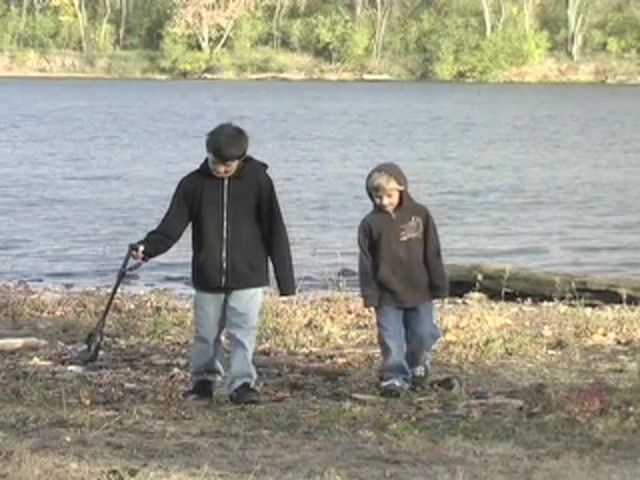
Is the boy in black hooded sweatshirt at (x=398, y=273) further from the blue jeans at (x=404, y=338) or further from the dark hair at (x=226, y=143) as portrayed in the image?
the dark hair at (x=226, y=143)

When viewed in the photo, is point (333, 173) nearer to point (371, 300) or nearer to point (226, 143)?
point (371, 300)

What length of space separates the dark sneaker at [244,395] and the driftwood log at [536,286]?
7.16m

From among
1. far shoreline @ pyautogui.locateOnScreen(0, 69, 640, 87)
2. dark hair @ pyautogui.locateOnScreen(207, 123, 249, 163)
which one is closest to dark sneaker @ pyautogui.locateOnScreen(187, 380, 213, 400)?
dark hair @ pyautogui.locateOnScreen(207, 123, 249, 163)

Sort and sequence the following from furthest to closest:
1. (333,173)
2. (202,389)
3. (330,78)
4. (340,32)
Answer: (330,78), (340,32), (333,173), (202,389)

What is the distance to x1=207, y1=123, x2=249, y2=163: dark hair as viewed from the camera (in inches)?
314

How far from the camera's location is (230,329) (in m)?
8.37

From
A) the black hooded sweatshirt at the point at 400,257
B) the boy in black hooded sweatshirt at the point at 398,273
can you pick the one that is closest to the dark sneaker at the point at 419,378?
the boy in black hooded sweatshirt at the point at 398,273

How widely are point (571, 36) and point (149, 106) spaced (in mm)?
39116

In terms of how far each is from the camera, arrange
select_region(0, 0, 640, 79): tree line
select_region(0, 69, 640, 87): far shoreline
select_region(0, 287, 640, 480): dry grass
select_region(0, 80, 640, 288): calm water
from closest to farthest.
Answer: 1. select_region(0, 287, 640, 480): dry grass
2. select_region(0, 80, 640, 288): calm water
3. select_region(0, 69, 640, 87): far shoreline
4. select_region(0, 0, 640, 79): tree line

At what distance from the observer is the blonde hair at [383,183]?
28.0ft

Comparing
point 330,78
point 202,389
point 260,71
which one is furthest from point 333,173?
point 330,78

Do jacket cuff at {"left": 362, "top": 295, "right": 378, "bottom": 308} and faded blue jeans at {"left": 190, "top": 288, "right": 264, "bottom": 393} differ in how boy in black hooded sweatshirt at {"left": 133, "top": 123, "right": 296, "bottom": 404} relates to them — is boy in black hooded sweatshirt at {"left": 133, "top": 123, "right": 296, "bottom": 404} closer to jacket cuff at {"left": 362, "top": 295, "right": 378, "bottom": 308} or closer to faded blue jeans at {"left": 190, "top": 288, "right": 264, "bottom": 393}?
faded blue jeans at {"left": 190, "top": 288, "right": 264, "bottom": 393}

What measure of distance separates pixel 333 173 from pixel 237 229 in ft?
86.7

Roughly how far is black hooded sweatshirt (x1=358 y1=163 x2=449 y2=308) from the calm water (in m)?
9.54
